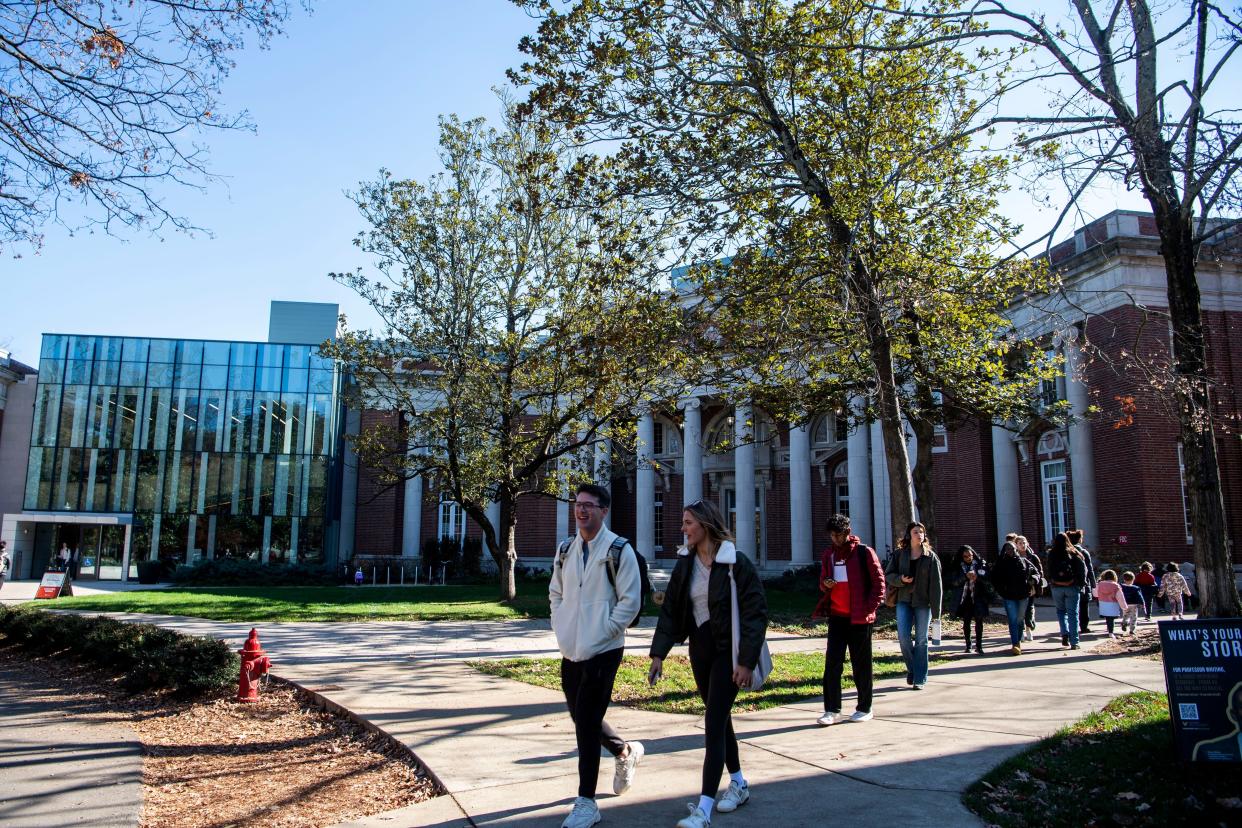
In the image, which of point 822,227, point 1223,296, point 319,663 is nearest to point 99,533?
point 319,663

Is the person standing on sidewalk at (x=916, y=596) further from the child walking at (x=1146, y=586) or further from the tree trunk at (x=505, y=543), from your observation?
the tree trunk at (x=505, y=543)

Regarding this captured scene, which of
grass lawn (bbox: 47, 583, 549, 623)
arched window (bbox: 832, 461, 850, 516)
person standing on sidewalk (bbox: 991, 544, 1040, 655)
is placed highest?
arched window (bbox: 832, 461, 850, 516)

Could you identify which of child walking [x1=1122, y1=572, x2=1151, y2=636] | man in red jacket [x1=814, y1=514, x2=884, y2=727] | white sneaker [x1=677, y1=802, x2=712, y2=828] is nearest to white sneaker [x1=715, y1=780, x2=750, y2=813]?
white sneaker [x1=677, y1=802, x2=712, y2=828]

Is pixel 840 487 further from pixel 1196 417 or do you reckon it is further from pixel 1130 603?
pixel 1196 417

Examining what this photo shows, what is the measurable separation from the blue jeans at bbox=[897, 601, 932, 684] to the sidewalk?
249 millimetres

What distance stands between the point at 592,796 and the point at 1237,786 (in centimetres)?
386

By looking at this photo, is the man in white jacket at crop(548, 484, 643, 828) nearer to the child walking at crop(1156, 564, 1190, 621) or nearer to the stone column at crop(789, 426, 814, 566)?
the child walking at crop(1156, 564, 1190, 621)

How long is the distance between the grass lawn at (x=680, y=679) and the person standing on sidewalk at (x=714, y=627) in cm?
278

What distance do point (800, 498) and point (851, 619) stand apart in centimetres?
2898

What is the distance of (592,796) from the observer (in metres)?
4.79

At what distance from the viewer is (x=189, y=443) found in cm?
4112

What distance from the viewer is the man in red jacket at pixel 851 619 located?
7.52 metres

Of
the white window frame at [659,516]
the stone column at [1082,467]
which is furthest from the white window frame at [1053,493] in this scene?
the white window frame at [659,516]

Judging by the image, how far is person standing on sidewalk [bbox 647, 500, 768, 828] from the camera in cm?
486
